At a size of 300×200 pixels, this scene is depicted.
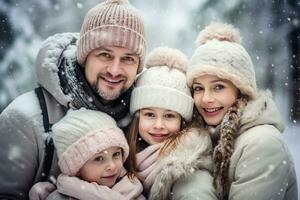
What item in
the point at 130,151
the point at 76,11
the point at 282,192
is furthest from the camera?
the point at 76,11

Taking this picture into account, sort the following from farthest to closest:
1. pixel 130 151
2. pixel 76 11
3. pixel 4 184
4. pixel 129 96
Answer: pixel 76 11 < pixel 129 96 < pixel 130 151 < pixel 4 184

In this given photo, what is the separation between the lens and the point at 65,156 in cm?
336

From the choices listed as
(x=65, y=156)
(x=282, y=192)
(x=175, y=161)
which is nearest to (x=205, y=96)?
A: (x=175, y=161)

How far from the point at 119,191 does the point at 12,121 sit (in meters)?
1.00

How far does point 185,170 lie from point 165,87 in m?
0.84

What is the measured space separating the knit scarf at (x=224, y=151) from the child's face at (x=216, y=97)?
14cm

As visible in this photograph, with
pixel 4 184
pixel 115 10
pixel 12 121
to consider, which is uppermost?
pixel 115 10

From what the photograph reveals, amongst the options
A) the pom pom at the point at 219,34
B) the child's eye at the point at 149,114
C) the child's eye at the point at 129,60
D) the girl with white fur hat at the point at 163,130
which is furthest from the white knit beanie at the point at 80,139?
the pom pom at the point at 219,34

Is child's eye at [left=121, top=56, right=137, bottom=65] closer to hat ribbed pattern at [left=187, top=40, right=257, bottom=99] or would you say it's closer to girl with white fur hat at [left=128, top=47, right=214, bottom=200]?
girl with white fur hat at [left=128, top=47, right=214, bottom=200]

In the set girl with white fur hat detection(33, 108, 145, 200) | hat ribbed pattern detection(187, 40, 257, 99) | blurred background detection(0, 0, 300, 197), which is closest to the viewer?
girl with white fur hat detection(33, 108, 145, 200)

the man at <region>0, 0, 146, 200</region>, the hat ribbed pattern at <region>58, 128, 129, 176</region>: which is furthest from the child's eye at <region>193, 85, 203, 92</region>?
the hat ribbed pattern at <region>58, 128, 129, 176</region>

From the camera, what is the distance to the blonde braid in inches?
135

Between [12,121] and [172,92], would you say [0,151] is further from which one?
[172,92]

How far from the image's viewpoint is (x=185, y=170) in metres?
3.35
